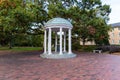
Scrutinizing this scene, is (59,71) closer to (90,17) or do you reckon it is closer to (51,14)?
→ (51,14)

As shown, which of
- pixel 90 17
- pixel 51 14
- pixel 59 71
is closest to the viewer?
pixel 59 71

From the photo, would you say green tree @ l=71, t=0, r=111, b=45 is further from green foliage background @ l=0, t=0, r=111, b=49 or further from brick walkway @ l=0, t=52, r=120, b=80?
brick walkway @ l=0, t=52, r=120, b=80

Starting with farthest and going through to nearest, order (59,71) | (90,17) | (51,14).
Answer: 1. (90,17)
2. (51,14)
3. (59,71)

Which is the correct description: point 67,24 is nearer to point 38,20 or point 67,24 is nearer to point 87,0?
point 38,20

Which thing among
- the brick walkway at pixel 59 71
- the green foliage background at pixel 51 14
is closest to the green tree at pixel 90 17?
the green foliage background at pixel 51 14

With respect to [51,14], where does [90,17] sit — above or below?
below

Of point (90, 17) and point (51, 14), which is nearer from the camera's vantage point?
point (51, 14)

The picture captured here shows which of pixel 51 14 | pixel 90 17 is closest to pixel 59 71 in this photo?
pixel 51 14

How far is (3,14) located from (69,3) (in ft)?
30.7

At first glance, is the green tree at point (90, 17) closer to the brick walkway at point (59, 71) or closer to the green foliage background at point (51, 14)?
the green foliage background at point (51, 14)

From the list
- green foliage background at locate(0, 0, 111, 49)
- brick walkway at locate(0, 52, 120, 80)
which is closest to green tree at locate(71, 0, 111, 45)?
green foliage background at locate(0, 0, 111, 49)

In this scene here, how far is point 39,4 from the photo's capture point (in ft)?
85.4

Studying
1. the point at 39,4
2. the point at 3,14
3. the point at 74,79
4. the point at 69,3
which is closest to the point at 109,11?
the point at 69,3

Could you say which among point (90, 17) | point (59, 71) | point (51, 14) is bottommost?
point (59, 71)
